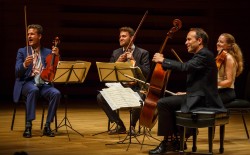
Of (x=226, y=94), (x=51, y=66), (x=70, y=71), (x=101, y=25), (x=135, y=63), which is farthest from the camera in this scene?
(x=101, y=25)

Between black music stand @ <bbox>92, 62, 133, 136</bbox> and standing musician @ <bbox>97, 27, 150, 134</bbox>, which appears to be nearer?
black music stand @ <bbox>92, 62, 133, 136</bbox>

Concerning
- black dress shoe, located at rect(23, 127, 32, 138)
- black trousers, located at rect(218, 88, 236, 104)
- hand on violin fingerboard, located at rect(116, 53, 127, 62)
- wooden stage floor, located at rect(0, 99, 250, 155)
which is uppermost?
hand on violin fingerboard, located at rect(116, 53, 127, 62)

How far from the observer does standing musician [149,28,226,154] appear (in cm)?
409

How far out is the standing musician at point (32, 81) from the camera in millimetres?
5133

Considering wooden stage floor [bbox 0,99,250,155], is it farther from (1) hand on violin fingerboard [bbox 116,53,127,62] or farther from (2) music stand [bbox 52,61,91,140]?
(1) hand on violin fingerboard [bbox 116,53,127,62]

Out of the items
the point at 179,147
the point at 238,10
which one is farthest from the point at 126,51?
the point at 238,10

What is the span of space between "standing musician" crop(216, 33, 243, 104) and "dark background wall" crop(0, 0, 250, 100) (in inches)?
153

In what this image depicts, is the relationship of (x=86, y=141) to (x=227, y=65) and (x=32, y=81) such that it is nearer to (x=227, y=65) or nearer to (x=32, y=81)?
(x=32, y=81)

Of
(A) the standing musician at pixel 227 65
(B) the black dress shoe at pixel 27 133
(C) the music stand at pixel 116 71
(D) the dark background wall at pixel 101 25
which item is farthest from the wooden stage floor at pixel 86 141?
(D) the dark background wall at pixel 101 25

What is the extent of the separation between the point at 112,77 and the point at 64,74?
484 mm

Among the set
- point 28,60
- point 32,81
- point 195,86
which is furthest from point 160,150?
point 32,81

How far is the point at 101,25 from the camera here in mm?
8891

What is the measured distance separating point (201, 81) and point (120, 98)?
0.77 metres

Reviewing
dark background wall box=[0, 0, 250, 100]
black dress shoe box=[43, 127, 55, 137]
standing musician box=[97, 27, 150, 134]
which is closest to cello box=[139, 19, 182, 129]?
standing musician box=[97, 27, 150, 134]
